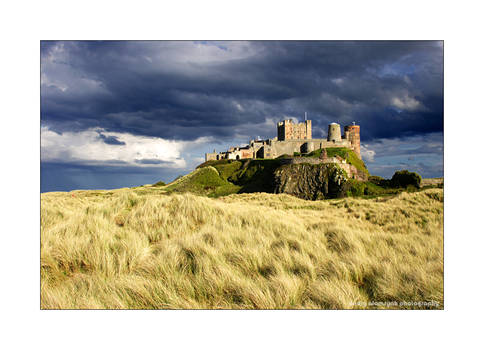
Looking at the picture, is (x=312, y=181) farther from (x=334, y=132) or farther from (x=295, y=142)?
(x=334, y=132)

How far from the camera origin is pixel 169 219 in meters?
5.24

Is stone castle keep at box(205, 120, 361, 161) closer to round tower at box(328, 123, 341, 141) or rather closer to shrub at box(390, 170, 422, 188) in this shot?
round tower at box(328, 123, 341, 141)

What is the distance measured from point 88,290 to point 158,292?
90cm

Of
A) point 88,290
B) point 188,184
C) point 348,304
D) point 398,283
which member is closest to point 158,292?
point 88,290

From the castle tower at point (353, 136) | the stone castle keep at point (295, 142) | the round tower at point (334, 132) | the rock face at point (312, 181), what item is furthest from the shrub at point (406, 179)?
the round tower at point (334, 132)

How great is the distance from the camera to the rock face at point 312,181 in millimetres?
24219

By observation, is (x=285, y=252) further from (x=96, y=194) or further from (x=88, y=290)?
(x=96, y=194)

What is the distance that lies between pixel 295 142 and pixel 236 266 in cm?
5299

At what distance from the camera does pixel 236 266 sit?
3.35m

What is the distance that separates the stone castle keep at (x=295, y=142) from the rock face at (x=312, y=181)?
26119mm

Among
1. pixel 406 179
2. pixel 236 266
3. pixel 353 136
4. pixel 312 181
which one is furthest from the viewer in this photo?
pixel 353 136

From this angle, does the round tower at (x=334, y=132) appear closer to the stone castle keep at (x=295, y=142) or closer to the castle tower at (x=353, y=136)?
the stone castle keep at (x=295, y=142)

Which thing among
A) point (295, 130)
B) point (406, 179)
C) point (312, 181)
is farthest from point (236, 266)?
point (295, 130)
